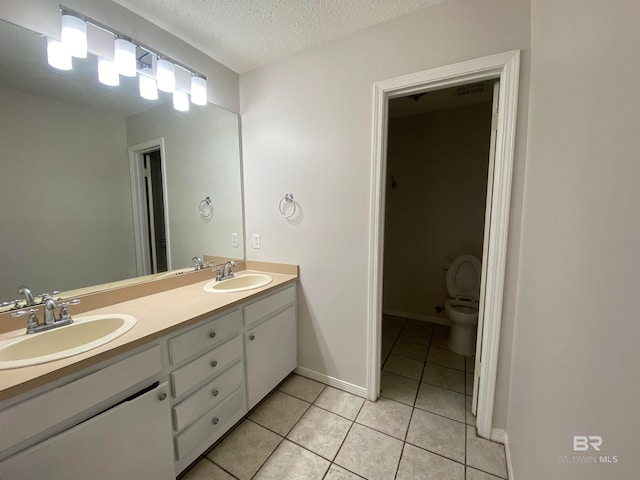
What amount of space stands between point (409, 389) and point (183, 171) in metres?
2.36

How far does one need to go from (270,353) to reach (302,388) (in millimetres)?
437

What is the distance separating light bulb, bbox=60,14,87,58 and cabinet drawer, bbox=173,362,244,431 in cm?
179

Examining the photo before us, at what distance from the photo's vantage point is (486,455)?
4.49 ft

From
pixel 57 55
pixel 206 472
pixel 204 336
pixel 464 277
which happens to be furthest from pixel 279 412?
pixel 57 55

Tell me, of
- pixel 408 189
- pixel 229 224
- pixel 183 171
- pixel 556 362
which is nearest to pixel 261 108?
pixel 183 171

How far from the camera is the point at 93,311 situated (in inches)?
52.7

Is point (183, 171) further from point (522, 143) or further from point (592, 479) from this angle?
point (592, 479)

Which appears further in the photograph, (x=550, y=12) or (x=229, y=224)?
(x=229, y=224)

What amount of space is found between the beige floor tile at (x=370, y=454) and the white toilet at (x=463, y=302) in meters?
1.25

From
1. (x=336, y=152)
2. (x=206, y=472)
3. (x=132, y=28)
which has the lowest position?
(x=206, y=472)

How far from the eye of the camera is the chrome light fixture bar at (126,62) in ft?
3.96

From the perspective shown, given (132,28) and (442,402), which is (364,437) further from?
(132,28)

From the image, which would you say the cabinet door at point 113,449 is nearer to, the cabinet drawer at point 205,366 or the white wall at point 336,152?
the cabinet drawer at point 205,366

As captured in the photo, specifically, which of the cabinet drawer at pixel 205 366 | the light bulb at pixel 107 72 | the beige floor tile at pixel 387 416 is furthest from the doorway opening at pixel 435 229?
the light bulb at pixel 107 72
